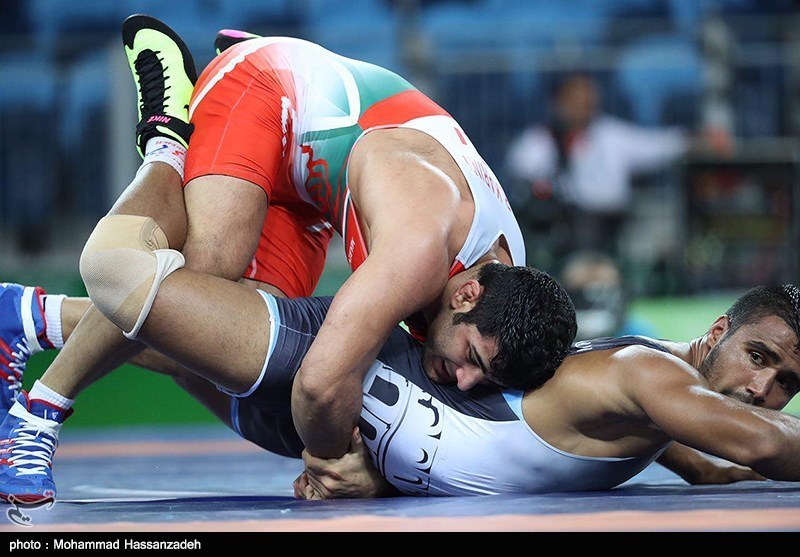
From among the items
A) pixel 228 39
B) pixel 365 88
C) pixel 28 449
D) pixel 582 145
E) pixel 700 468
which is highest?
pixel 228 39

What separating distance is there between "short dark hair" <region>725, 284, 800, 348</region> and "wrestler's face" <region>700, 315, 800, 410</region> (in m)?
0.02

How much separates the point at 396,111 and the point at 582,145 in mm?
3460

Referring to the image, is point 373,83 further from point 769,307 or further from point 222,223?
point 769,307

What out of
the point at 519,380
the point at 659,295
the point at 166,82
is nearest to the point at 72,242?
the point at 659,295

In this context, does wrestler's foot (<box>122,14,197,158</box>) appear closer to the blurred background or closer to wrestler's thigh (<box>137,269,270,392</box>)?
wrestler's thigh (<box>137,269,270,392</box>)

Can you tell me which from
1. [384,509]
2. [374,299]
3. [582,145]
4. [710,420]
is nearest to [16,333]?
[374,299]

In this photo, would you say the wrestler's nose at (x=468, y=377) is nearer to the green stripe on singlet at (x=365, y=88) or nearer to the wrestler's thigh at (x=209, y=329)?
the wrestler's thigh at (x=209, y=329)

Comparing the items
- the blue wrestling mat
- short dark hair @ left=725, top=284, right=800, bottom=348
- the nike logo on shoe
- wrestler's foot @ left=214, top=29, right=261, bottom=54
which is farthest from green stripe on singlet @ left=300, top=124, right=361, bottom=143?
short dark hair @ left=725, top=284, right=800, bottom=348

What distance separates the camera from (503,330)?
243 centimetres

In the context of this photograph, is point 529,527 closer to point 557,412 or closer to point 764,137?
point 557,412

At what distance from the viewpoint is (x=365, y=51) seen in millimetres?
6883

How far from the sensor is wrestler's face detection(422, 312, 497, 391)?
246cm

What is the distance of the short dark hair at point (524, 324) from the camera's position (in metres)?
2.42
